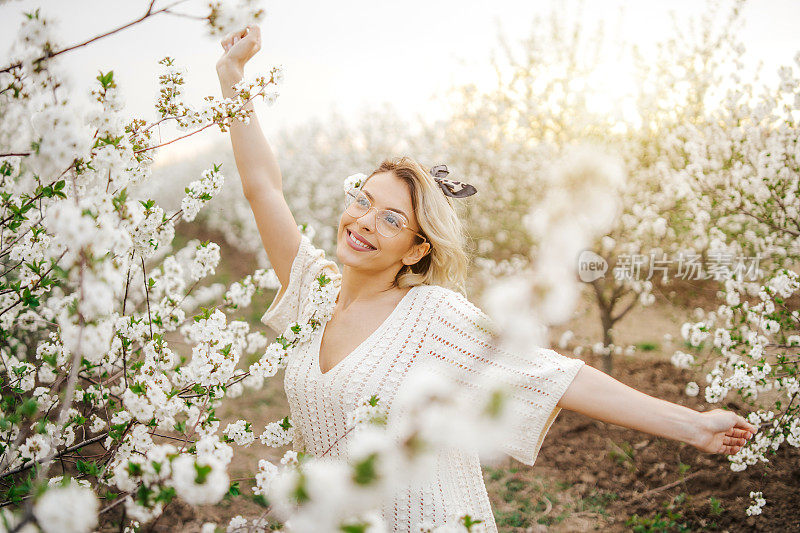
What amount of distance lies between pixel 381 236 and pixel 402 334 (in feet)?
1.27

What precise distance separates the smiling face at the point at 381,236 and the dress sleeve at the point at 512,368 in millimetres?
286

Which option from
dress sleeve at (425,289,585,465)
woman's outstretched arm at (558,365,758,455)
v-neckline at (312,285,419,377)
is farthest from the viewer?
v-neckline at (312,285,419,377)

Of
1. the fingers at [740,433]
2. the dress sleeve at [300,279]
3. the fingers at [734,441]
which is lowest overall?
the fingers at [734,441]

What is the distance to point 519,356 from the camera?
5.69 ft

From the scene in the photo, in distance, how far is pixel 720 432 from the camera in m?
1.65

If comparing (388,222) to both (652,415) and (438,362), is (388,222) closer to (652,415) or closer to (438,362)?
(438,362)

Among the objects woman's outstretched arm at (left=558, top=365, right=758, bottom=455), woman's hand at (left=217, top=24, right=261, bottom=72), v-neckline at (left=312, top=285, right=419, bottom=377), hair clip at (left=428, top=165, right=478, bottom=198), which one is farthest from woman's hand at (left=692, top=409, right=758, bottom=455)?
woman's hand at (left=217, top=24, right=261, bottom=72)

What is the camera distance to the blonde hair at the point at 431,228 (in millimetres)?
2119

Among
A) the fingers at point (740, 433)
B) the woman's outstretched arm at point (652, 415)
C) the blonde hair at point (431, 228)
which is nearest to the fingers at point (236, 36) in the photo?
the blonde hair at point (431, 228)

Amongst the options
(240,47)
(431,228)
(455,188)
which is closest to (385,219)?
(431,228)

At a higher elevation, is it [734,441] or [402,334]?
[402,334]

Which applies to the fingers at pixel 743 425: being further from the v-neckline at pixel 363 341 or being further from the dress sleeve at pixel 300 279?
the dress sleeve at pixel 300 279

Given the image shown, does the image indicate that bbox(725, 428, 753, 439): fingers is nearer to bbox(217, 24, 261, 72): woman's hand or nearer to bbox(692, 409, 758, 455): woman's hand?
bbox(692, 409, 758, 455): woman's hand

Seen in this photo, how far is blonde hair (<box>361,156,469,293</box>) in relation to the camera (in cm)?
212
